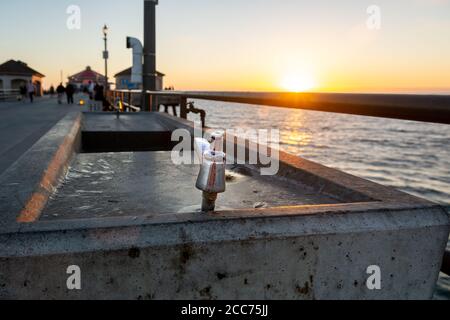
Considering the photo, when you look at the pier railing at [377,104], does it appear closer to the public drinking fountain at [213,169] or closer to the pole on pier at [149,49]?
the public drinking fountain at [213,169]

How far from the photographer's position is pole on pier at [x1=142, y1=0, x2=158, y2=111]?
10464 millimetres

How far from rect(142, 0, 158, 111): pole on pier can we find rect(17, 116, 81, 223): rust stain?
23.5 ft

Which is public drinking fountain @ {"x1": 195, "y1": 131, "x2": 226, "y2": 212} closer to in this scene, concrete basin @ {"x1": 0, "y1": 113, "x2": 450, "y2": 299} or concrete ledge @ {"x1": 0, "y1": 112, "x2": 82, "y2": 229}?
concrete basin @ {"x1": 0, "y1": 113, "x2": 450, "y2": 299}

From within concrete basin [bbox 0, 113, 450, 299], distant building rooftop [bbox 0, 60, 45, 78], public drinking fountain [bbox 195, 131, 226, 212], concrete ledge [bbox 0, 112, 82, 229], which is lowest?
concrete basin [bbox 0, 113, 450, 299]

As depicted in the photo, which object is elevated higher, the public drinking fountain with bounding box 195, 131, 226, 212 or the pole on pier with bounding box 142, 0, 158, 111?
the pole on pier with bounding box 142, 0, 158, 111

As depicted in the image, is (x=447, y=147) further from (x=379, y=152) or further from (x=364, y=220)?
(x=364, y=220)

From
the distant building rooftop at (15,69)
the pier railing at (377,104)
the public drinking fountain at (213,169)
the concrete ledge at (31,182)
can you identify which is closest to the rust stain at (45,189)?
the concrete ledge at (31,182)

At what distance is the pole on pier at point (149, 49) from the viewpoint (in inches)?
412

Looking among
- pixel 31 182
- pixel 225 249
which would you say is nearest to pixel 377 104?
pixel 225 249

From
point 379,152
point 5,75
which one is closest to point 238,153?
point 379,152

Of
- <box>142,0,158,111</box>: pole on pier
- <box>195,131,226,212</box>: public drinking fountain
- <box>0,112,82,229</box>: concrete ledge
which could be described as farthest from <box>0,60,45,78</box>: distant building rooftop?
<box>195,131,226,212</box>: public drinking fountain

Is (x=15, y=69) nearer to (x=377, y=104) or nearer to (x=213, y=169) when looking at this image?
(x=213, y=169)
